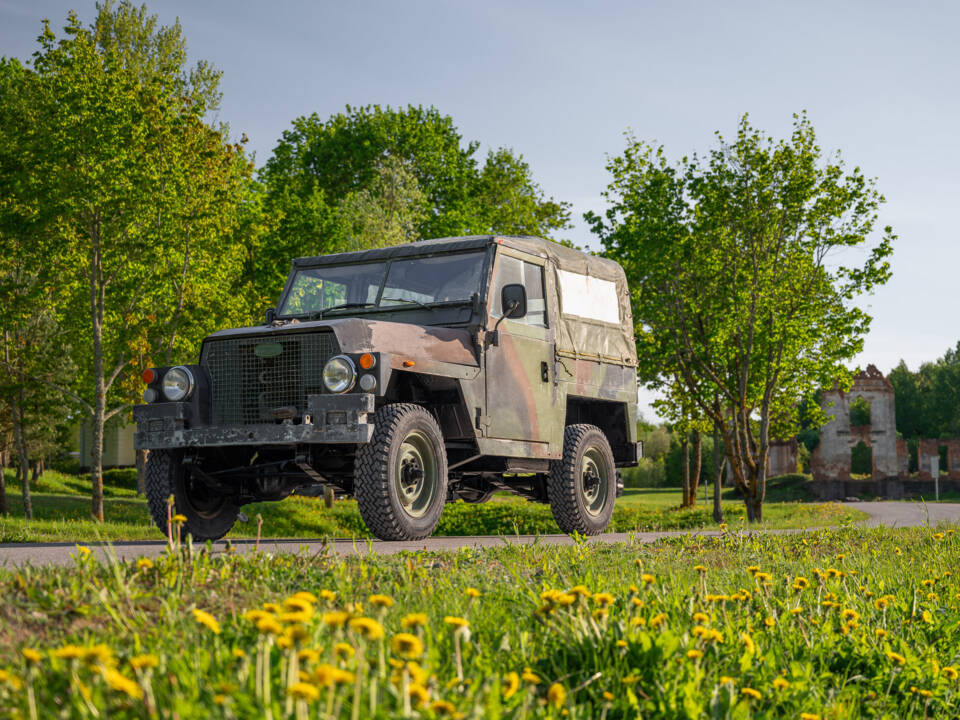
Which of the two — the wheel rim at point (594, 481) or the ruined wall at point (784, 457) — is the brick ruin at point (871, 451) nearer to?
the ruined wall at point (784, 457)

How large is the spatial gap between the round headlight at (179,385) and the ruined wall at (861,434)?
1979 inches

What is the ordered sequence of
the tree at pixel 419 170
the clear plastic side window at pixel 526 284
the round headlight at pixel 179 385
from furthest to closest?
the tree at pixel 419 170
the clear plastic side window at pixel 526 284
the round headlight at pixel 179 385

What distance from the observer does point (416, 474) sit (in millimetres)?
7969

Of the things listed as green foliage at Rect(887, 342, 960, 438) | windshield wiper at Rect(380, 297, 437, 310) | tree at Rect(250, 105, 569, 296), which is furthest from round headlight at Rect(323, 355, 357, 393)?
green foliage at Rect(887, 342, 960, 438)

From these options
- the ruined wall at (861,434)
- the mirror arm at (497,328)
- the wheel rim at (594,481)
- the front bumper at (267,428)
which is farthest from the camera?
the ruined wall at (861,434)

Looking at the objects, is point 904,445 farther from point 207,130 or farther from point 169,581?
point 169,581

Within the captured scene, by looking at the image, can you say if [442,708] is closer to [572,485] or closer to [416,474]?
[416,474]

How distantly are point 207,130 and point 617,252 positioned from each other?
34.0 ft

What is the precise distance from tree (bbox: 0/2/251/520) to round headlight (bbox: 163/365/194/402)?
38.2 feet

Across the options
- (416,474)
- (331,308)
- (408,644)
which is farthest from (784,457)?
(408,644)

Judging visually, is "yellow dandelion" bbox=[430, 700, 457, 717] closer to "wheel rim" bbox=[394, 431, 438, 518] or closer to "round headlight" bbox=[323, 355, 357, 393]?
"round headlight" bbox=[323, 355, 357, 393]

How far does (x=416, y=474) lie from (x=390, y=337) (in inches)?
43.0

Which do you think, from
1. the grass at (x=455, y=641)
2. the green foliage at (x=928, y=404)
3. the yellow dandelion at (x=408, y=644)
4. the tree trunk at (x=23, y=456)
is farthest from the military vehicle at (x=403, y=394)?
the green foliage at (x=928, y=404)

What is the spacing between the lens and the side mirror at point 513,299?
880cm
